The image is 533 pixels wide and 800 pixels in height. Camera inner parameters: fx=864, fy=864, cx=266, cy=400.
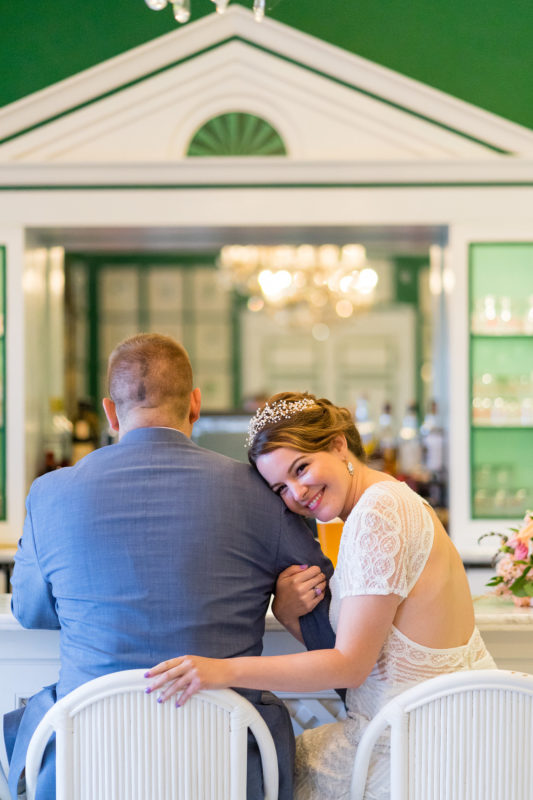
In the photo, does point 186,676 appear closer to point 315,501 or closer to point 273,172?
point 315,501

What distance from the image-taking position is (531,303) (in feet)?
12.9

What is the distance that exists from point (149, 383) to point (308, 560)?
0.45m

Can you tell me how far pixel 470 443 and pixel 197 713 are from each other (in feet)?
9.09

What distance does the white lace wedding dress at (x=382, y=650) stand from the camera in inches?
56.9

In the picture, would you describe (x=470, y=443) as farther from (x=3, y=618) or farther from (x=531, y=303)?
(x=3, y=618)

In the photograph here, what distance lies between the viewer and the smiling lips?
1.61 metres

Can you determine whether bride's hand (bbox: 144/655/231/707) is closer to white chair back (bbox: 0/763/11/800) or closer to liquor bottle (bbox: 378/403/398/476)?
white chair back (bbox: 0/763/11/800)

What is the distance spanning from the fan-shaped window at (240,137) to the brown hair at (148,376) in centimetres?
234

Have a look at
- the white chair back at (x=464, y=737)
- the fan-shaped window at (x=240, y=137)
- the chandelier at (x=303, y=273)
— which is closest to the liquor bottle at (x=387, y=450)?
the chandelier at (x=303, y=273)

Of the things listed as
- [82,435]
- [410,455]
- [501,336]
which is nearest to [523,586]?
[501,336]

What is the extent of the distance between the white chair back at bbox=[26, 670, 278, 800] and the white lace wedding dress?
0.29 meters

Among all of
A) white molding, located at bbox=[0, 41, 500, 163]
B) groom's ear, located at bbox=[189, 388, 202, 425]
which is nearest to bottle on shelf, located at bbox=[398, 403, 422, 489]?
white molding, located at bbox=[0, 41, 500, 163]

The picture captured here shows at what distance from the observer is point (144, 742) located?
1328mm

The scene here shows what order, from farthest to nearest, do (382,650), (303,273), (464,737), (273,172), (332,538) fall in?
(303,273) < (273,172) < (332,538) < (382,650) < (464,737)
